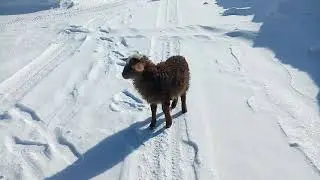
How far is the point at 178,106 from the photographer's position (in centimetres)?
758

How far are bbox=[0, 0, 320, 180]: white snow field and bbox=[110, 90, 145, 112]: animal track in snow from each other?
2 centimetres

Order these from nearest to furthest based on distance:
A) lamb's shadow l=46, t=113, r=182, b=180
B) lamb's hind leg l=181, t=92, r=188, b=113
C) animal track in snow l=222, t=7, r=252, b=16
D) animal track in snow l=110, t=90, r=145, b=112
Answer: lamb's shadow l=46, t=113, r=182, b=180 < lamb's hind leg l=181, t=92, r=188, b=113 < animal track in snow l=110, t=90, r=145, b=112 < animal track in snow l=222, t=7, r=252, b=16

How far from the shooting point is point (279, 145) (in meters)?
A: 6.27

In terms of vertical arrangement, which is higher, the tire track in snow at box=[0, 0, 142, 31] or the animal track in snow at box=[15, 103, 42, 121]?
the animal track in snow at box=[15, 103, 42, 121]

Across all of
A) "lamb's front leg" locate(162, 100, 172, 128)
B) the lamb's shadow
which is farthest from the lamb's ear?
the lamb's shadow

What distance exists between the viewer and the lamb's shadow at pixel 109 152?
5.95 meters

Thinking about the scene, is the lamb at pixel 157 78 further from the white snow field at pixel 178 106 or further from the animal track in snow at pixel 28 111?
the animal track in snow at pixel 28 111

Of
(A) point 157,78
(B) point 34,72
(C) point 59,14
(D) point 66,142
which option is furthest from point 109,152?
(C) point 59,14

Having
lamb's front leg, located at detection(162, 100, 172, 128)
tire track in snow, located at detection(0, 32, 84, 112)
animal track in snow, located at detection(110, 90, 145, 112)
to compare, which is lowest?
tire track in snow, located at detection(0, 32, 84, 112)

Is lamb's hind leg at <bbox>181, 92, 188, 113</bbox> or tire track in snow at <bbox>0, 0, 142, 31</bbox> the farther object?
tire track in snow at <bbox>0, 0, 142, 31</bbox>

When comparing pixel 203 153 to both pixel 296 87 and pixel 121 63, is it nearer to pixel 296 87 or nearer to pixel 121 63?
pixel 296 87

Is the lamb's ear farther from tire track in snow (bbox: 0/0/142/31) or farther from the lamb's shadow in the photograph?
tire track in snow (bbox: 0/0/142/31)

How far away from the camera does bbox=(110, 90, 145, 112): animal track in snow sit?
764 centimetres

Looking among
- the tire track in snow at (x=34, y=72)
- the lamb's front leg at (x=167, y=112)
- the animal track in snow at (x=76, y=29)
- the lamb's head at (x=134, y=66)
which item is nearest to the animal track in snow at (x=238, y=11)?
the animal track in snow at (x=76, y=29)
